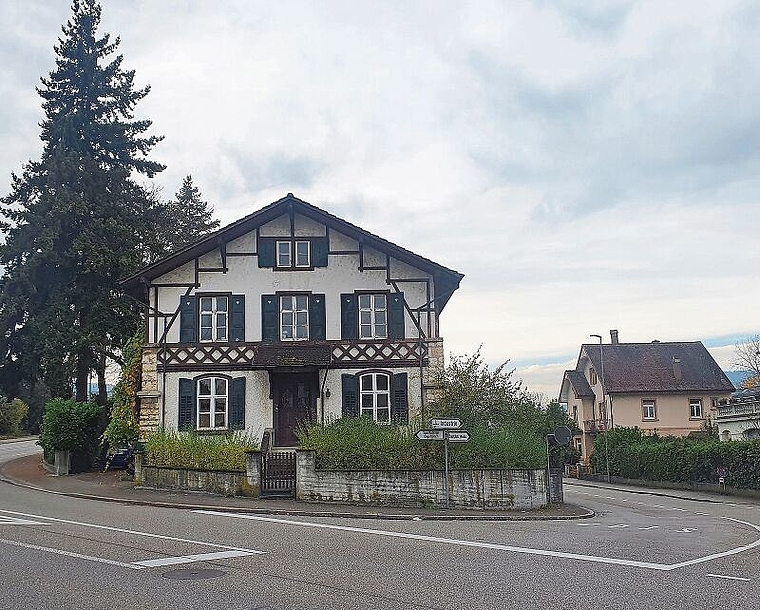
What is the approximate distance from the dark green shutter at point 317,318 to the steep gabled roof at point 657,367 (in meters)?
34.8

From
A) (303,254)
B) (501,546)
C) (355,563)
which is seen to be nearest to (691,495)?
(303,254)

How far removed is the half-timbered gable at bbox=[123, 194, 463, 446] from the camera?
31281 mm

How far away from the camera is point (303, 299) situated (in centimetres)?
3225

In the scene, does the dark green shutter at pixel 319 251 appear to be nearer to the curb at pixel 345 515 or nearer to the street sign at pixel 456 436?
the street sign at pixel 456 436

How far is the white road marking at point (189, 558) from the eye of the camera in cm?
1158

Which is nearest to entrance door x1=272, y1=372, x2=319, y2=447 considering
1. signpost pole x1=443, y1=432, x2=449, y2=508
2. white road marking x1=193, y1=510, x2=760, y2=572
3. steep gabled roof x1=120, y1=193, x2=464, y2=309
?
steep gabled roof x1=120, y1=193, x2=464, y2=309

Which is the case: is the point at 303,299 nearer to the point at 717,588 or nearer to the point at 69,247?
the point at 69,247

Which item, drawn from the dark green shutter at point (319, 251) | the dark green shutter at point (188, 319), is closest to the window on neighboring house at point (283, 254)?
the dark green shutter at point (319, 251)

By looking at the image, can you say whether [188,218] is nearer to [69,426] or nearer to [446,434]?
[69,426]

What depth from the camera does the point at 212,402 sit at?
103 ft

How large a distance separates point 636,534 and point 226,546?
8.69 meters

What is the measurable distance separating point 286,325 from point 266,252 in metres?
2.81

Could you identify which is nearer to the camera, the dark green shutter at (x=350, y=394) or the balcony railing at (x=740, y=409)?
the dark green shutter at (x=350, y=394)

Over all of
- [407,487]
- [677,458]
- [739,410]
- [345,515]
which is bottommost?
[345,515]
